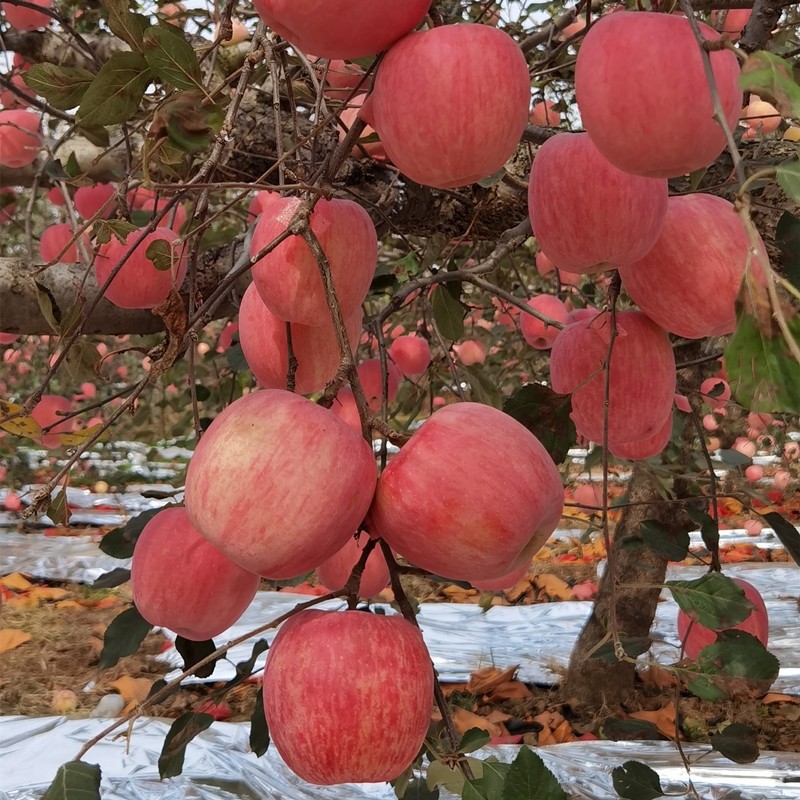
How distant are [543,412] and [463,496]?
40 cm

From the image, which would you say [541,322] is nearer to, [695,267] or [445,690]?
[695,267]

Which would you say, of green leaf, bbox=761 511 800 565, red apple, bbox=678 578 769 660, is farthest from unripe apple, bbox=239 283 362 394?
red apple, bbox=678 578 769 660

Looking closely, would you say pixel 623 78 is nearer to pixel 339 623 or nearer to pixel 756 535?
pixel 339 623

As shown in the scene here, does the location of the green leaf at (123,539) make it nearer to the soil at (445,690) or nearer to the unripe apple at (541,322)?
the soil at (445,690)

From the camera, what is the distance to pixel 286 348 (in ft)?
2.49

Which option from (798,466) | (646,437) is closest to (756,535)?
(798,466)

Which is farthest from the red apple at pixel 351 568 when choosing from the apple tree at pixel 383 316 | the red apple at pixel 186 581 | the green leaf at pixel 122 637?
the green leaf at pixel 122 637

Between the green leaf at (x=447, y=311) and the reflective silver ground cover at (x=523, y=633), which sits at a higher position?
the green leaf at (x=447, y=311)

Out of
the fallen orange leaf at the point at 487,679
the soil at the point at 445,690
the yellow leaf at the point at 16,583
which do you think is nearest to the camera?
the soil at the point at 445,690

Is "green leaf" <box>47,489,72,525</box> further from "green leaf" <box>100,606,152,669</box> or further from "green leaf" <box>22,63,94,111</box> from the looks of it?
"green leaf" <box>22,63,94,111</box>

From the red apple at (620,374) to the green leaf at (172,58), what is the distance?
0.46m

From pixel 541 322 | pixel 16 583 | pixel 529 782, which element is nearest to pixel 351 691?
pixel 529 782

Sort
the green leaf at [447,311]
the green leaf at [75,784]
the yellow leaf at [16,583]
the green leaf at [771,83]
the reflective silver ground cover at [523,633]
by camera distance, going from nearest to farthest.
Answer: the green leaf at [771,83] → the green leaf at [75,784] → the green leaf at [447,311] → the reflective silver ground cover at [523,633] → the yellow leaf at [16,583]

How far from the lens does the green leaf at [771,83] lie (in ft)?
1.18
